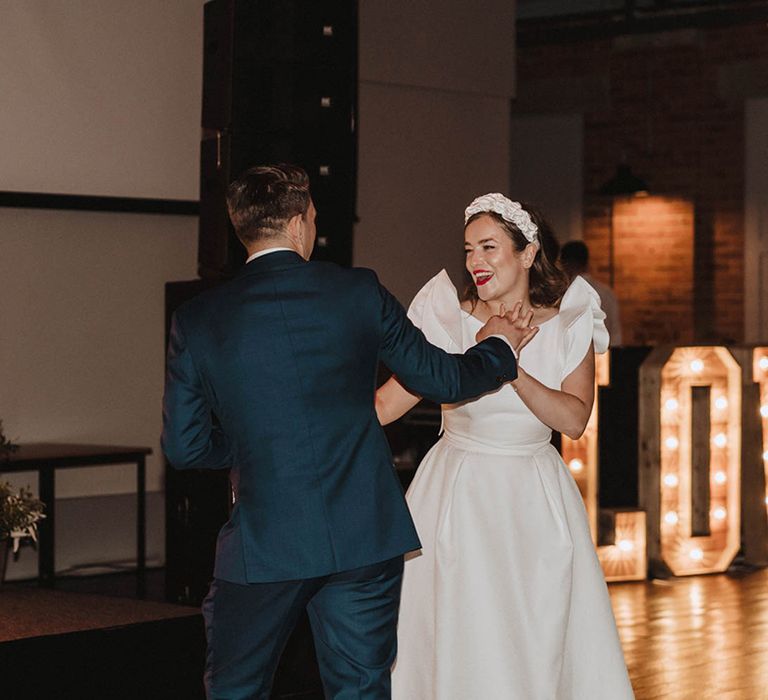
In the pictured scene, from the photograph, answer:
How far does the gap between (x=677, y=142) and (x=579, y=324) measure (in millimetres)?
8473

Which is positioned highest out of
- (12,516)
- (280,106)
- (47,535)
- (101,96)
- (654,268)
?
(101,96)

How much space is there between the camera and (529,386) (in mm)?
3447

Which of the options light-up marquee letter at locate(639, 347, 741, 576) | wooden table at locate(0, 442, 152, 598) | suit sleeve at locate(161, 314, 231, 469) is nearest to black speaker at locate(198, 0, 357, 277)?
wooden table at locate(0, 442, 152, 598)

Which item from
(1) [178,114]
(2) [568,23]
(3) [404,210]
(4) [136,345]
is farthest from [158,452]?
(2) [568,23]

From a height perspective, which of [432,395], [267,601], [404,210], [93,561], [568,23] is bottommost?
[93,561]

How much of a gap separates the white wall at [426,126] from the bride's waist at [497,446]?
4869mm

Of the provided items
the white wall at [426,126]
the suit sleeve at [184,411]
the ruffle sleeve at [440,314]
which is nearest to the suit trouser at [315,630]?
the suit sleeve at [184,411]

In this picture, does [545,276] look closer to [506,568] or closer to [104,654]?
[506,568]

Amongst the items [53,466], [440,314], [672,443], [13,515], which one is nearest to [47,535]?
[53,466]

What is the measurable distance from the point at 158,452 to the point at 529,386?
4375 millimetres

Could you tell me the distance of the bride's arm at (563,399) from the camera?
345 centimetres

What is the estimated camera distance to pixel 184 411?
2.89 metres

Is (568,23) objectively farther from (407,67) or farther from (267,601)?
(267,601)

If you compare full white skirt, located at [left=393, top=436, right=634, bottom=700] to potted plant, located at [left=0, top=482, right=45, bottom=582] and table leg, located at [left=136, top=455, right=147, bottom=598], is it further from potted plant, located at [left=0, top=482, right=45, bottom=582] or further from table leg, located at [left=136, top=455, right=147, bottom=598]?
table leg, located at [left=136, top=455, right=147, bottom=598]
